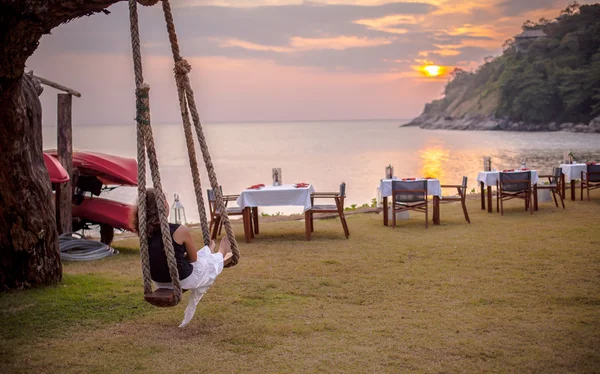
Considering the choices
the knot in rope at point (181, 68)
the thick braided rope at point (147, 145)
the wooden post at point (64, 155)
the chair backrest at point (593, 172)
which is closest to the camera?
the thick braided rope at point (147, 145)

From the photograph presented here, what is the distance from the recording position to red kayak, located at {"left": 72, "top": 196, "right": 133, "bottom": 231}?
8.42 metres

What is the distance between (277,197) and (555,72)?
61.9 meters

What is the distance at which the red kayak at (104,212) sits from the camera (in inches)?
331

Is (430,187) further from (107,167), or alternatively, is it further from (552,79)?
(552,79)

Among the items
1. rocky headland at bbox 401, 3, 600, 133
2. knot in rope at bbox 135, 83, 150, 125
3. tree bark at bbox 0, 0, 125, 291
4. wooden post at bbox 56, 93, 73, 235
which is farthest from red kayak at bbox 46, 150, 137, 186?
rocky headland at bbox 401, 3, 600, 133

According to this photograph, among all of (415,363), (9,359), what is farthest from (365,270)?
(9,359)

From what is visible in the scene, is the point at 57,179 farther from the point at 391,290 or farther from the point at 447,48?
the point at 447,48

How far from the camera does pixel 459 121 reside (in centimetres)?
9819

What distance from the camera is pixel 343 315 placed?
4.91 m

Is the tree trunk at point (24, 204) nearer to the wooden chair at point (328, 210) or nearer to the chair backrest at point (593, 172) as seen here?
the wooden chair at point (328, 210)

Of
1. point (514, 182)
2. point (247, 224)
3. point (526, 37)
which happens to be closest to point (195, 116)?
point (247, 224)

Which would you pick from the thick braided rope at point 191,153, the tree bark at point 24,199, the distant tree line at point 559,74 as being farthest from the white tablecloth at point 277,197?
the distant tree line at point 559,74

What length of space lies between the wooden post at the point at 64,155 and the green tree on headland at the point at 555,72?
55.0 m

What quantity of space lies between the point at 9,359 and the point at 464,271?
4.28 m
